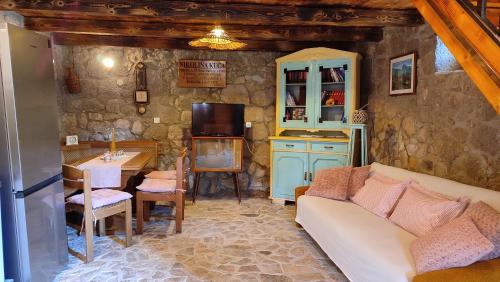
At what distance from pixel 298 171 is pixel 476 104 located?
2301 mm

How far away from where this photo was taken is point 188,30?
3.79 metres

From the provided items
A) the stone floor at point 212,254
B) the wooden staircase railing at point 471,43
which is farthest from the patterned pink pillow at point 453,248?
the stone floor at point 212,254

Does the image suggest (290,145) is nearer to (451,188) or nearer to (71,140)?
(451,188)

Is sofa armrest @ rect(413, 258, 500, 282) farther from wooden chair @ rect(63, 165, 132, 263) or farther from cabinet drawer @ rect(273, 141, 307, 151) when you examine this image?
cabinet drawer @ rect(273, 141, 307, 151)

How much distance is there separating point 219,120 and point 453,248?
341cm

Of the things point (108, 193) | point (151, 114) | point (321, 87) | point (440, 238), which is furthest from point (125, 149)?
point (440, 238)

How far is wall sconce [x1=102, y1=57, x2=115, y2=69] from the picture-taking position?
468cm

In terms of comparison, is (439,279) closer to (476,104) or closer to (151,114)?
(476,104)

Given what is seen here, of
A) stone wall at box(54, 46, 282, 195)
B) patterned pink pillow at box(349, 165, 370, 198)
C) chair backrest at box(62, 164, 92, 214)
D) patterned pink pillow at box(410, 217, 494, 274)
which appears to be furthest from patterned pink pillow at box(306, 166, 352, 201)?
chair backrest at box(62, 164, 92, 214)

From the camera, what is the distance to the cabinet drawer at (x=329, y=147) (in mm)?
4117

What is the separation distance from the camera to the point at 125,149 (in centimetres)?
467

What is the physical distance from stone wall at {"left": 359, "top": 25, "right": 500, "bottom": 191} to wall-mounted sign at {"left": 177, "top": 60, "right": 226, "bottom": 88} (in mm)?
2012

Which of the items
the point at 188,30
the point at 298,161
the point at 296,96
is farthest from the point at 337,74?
the point at 188,30

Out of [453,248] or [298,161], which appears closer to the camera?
[453,248]
